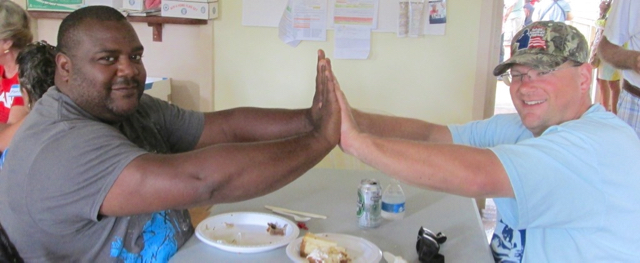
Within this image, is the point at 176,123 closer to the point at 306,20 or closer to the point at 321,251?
the point at 321,251

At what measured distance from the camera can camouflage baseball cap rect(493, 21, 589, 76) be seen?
1.46 metres

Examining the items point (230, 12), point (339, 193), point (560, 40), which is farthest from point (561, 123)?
point (230, 12)

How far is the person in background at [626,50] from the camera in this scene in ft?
8.62

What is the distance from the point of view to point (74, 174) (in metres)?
1.25

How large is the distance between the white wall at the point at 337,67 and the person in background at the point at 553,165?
181 cm

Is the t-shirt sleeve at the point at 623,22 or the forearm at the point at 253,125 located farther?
the t-shirt sleeve at the point at 623,22

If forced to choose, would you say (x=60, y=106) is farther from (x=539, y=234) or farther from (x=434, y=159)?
(x=539, y=234)

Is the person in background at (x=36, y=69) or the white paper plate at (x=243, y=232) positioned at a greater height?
the person in background at (x=36, y=69)

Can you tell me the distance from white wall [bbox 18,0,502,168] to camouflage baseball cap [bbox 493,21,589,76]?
1.82 meters

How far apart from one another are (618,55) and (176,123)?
2.21 metres

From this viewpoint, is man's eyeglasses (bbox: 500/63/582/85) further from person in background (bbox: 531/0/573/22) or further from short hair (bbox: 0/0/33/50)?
person in background (bbox: 531/0/573/22)

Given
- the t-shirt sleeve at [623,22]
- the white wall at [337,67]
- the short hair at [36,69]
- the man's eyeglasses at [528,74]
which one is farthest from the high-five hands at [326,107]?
the t-shirt sleeve at [623,22]

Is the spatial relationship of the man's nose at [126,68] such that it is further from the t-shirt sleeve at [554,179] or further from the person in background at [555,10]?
the person in background at [555,10]

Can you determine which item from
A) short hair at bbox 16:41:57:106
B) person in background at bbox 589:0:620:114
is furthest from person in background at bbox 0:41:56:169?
person in background at bbox 589:0:620:114
